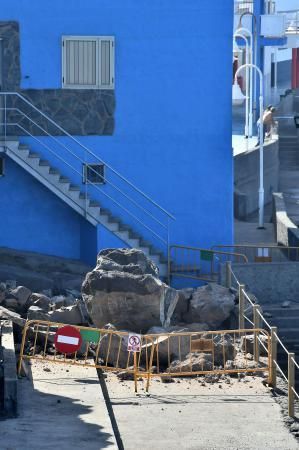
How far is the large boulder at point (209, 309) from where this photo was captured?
29.3 m

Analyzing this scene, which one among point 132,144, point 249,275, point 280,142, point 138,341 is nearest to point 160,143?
point 132,144

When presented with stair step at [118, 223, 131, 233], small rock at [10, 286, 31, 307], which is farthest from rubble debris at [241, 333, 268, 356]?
stair step at [118, 223, 131, 233]

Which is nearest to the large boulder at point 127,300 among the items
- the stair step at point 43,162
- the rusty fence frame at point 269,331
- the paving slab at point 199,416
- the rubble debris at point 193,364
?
the rusty fence frame at point 269,331

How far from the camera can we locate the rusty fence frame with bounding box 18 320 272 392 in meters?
25.0

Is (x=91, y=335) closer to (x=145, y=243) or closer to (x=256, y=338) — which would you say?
(x=256, y=338)

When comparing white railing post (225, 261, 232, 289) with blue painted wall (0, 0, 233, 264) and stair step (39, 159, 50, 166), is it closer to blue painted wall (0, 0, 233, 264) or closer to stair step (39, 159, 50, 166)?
blue painted wall (0, 0, 233, 264)

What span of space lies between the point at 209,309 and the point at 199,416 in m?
6.46

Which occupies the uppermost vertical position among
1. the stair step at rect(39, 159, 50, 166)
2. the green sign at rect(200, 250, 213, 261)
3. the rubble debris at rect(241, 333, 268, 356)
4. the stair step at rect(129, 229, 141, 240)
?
the stair step at rect(39, 159, 50, 166)

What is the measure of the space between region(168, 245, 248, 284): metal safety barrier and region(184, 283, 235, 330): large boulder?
128 inches

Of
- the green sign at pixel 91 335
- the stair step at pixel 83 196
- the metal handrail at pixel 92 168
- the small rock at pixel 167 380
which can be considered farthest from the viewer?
the metal handrail at pixel 92 168

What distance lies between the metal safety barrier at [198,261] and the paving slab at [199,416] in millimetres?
7717

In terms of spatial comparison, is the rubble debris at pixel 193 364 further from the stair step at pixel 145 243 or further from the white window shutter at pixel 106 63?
the white window shutter at pixel 106 63

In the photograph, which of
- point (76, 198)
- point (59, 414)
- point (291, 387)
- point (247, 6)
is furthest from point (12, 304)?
point (247, 6)

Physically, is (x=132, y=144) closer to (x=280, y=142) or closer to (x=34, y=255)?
(x=34, y=255)
